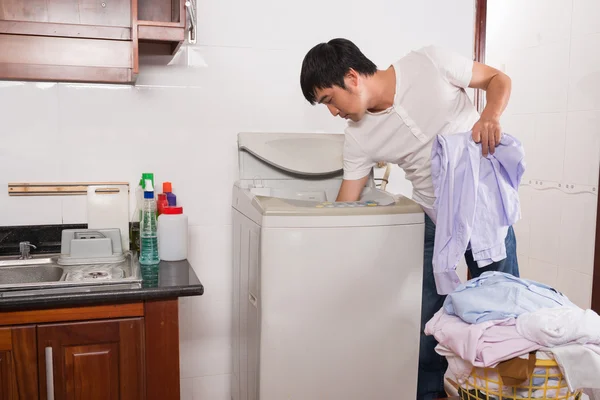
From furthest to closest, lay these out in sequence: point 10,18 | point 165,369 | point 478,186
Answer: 1. point 10,18
2. point 478,186
3. point 165,369

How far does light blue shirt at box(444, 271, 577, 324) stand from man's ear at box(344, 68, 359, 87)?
0.79 metres

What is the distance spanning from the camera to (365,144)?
216 cm

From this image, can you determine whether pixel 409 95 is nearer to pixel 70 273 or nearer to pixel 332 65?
Answer: pixel 332 65

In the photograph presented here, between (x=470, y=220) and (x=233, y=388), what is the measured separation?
51.0 inches

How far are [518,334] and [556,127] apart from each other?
6.62ft

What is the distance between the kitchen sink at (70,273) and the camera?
1.72 m

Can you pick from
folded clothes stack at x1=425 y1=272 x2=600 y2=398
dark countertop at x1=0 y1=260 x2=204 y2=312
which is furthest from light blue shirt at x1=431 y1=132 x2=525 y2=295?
dark countertop at x1=0 y1=260 x2=204 y2=312

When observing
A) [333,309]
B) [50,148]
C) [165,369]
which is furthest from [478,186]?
[50,148]

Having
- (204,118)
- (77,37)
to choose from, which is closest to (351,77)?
(204,118)

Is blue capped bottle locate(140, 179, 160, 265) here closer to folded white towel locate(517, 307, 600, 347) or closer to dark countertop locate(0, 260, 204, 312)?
dark countertop locate(0, 260, 204, 312)

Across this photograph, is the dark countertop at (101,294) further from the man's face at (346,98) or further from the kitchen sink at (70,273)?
the man's face at (346,98)

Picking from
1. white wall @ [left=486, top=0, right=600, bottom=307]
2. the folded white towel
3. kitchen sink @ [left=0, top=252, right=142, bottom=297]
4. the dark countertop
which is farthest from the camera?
white wall @ [left=486, top=0, right=600, bottom=307]

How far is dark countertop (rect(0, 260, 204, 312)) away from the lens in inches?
63.0

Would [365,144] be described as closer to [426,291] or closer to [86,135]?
[426,291]
